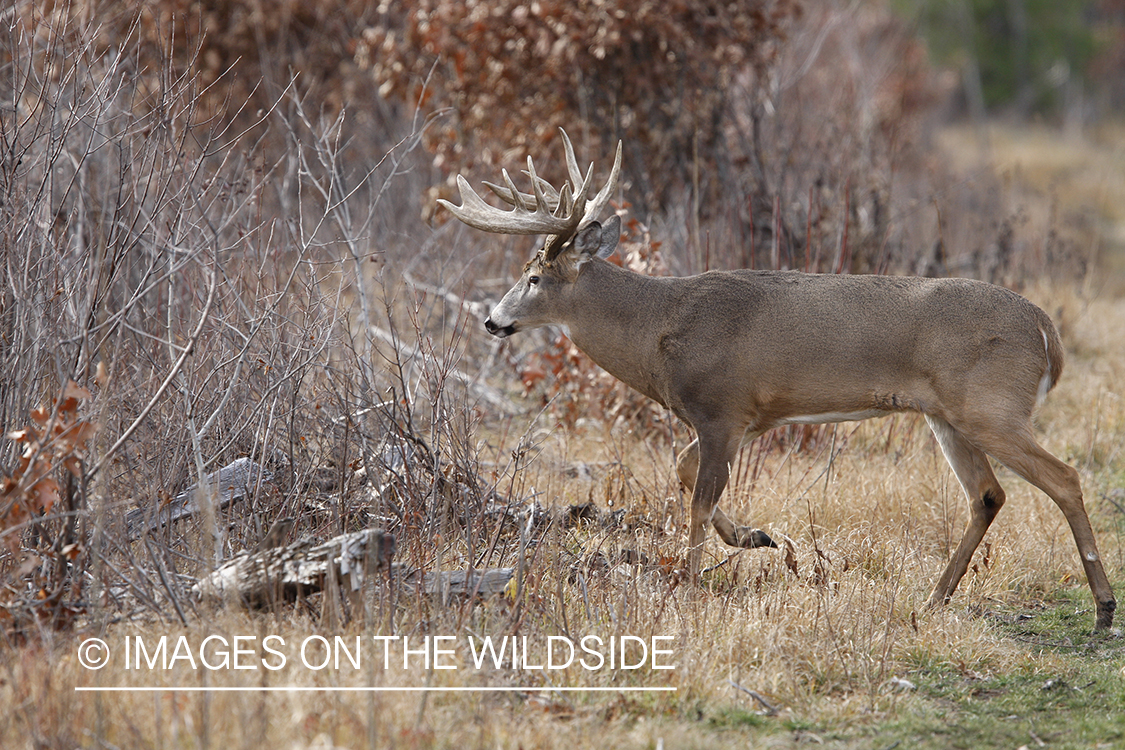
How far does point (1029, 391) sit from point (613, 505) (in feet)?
7.46

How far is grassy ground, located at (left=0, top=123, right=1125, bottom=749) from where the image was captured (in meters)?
3.73

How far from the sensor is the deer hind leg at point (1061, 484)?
5309mm

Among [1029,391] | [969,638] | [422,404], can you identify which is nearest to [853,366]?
[1029,391]

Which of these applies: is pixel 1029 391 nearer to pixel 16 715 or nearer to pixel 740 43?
pixel 16 715

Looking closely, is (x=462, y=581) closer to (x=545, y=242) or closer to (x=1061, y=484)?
(x=545, y=242)

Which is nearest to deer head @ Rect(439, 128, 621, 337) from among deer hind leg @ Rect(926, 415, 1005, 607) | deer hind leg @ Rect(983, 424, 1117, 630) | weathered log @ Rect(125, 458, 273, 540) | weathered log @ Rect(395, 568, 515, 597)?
weathered log @ Rect(125, 458, 273, 540)

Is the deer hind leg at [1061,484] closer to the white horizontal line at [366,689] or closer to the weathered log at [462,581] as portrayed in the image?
the white horizontal line at [366,689]

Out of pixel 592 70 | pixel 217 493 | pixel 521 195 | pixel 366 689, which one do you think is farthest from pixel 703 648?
pixel 592 70

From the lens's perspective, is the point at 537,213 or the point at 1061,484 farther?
the point at 537,213

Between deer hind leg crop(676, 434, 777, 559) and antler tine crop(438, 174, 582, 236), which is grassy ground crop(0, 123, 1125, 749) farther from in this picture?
antler tine crop(438, 174, 582, 236)

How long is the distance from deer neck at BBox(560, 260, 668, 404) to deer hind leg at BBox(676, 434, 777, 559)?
328mm

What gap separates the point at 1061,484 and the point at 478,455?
2.81m

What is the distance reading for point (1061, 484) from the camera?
5.36m

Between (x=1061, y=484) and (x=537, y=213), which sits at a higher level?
(x=537, y=213)
